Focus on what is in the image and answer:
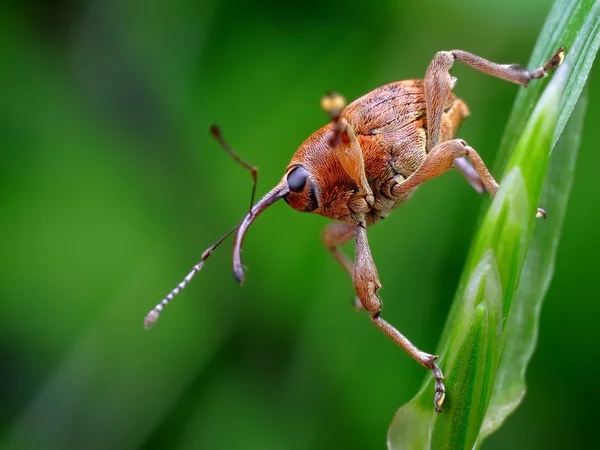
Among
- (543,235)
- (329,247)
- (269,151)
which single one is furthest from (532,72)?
(269,151)

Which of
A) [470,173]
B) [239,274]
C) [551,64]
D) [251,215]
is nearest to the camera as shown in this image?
[551,64]

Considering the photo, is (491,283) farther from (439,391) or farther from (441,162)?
(441,162)

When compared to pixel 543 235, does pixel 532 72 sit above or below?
above

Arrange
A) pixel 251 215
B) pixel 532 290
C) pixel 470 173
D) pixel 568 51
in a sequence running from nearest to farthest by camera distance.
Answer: pixel 568 51, pixel 532 290, pixel 251 215, pixel 470 173

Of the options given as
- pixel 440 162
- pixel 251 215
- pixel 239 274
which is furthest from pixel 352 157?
pixel 239 274

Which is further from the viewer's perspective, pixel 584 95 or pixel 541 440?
pixel 541 440

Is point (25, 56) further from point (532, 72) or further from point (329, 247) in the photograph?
point (532, 72)

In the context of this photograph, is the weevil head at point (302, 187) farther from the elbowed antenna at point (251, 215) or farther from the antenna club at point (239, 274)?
the antenna club at point (239, 274)
